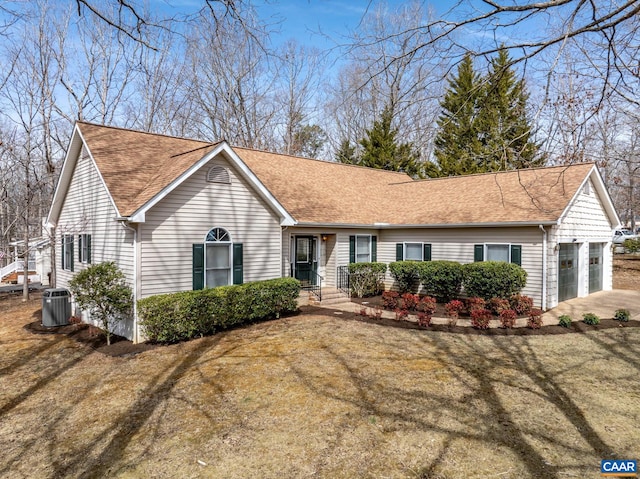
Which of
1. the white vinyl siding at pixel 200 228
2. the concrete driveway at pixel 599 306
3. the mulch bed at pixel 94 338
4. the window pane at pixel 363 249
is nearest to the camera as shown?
the mulch bed at pixel 94 338

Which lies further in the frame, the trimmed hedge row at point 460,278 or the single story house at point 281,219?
the trimmed hedge row at point 460,278

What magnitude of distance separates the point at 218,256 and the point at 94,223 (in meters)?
3.70

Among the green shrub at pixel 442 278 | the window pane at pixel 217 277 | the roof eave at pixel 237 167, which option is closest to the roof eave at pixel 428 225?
the roof eave at pixel 237 167

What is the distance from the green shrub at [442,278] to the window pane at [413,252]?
56.5 inches

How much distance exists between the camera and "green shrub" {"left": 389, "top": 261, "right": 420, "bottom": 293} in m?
15.2

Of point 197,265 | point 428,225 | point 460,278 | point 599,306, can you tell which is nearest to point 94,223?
point 197,265

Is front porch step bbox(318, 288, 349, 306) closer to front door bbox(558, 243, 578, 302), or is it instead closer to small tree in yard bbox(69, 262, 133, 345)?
small tree in yard bbox(69, 262, 133, 345)

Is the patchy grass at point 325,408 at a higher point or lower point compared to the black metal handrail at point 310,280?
lower

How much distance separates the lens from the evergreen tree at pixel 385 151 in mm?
29938

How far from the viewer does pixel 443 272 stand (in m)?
14.1

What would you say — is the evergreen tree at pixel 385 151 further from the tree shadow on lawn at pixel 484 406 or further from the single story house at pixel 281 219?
the tree shadow on lawn at pixel 484 406

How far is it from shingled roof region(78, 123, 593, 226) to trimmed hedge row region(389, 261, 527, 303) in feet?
5.45

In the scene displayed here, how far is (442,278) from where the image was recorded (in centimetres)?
1416

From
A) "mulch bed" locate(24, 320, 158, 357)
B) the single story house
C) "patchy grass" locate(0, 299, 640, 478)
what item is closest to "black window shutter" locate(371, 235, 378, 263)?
the single story house
